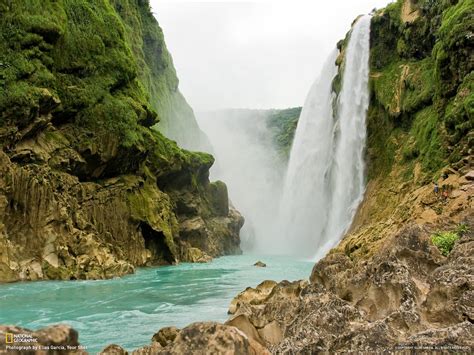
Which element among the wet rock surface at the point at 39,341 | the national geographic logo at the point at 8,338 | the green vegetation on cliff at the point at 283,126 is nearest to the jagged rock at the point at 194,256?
the wet rock surface at the point at 39,341

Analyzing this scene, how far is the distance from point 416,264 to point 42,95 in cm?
2631

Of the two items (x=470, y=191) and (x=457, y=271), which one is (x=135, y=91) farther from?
(x=457, y=271)

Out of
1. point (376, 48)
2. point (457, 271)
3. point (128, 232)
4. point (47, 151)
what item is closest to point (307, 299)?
point (457, 271)

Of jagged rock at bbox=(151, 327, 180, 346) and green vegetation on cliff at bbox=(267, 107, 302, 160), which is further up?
green vegetation on cliff at bbox=(267, 107, 302, 160)

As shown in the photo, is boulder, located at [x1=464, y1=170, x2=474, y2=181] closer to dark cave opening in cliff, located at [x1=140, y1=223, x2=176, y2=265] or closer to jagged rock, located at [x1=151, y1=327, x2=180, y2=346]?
jagged rock, located at [x1=151, y1=327, x2=180, y2=346]

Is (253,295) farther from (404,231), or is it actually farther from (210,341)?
(210,341)

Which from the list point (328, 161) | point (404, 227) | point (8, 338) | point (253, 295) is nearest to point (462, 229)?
point (404, 227)

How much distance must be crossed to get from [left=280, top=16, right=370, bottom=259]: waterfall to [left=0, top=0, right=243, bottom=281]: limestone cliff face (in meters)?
14.6

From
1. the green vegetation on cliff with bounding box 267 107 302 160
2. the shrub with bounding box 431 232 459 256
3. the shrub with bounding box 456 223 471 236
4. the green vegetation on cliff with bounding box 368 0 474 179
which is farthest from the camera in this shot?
the green vegetation on cliff with bounding box 267 107 302 160

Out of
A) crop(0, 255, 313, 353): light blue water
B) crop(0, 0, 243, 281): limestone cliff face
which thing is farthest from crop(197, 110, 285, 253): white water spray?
crop(0, 255, 313, 353): light blue water

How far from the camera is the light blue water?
540 inches

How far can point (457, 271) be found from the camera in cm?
786

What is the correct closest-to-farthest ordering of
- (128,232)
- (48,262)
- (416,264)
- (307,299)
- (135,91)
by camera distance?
(307,299), (416,264), (48,262), (128,232), (135,91)

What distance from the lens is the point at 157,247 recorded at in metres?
39.6
